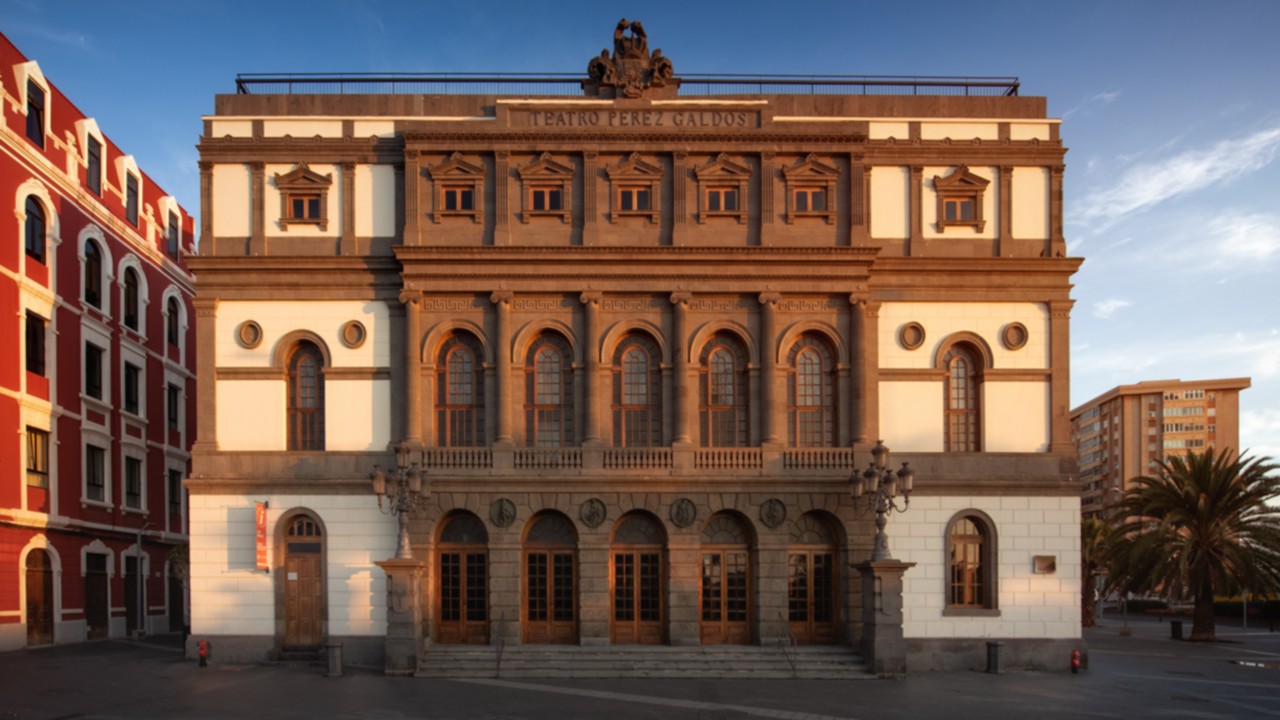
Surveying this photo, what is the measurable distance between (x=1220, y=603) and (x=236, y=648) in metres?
57.4

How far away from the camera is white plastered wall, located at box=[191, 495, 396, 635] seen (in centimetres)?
2905

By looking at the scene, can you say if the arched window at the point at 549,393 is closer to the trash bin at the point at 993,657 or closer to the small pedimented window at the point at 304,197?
the small pedimented window at the point at 304,197

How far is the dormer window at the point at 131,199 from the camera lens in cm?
4341

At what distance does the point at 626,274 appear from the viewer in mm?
30266

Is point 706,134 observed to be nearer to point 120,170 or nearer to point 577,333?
point 577,333

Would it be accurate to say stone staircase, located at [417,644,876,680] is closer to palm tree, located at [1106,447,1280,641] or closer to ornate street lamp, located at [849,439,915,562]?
ornate street lamp, located at [849,439,915,562]

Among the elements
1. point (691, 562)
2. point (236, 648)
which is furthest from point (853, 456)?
point (236, 648)

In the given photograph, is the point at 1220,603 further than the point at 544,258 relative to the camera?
Yes

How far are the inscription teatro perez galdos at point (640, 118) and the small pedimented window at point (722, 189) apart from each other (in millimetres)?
1263

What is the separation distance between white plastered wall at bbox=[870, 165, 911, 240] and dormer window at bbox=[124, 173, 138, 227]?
32.6 m

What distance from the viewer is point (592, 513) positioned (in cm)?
2923

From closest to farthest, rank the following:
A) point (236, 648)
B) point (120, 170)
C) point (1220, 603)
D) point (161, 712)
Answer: point (161, 712) → point (236, 648) → point (120, 170) → point (1220, 603)

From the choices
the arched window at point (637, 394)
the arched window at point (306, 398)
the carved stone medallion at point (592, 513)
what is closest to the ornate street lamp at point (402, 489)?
the arched window at point (306, 398)

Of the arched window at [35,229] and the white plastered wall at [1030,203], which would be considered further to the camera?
the arched window at [35,229]
